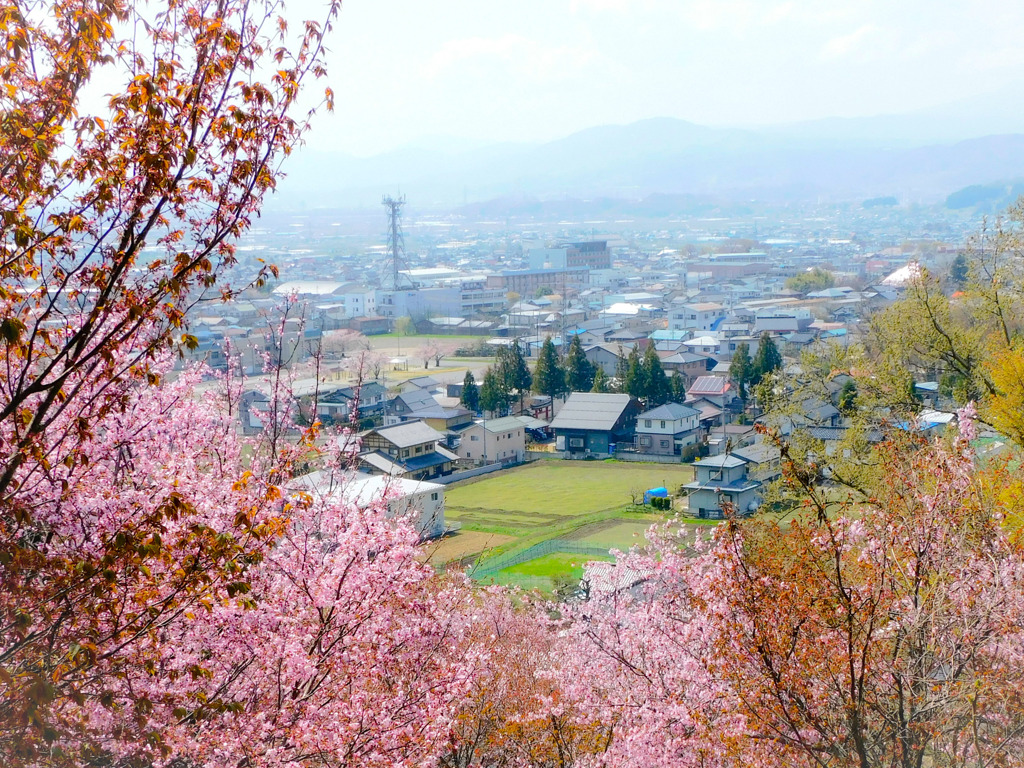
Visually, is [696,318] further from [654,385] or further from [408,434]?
[408,434]

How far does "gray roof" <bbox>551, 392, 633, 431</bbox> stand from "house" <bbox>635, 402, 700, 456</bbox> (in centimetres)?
59

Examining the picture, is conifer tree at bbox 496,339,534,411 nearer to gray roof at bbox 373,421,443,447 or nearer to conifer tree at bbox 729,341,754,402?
gray roof at bbox 373,421,443,447

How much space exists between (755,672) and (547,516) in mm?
11784

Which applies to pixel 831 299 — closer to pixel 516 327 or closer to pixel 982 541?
pixel 516 327

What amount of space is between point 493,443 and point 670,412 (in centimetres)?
366

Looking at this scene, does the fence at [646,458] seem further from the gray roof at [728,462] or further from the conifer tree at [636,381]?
the gray roof at [728,462]

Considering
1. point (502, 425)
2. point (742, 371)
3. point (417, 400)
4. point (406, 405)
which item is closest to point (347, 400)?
point (406, 405)

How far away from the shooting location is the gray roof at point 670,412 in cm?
1959

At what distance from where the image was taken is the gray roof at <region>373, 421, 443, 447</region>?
17.5 meters

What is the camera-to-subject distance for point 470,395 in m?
22.0

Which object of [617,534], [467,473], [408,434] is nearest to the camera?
[617,534]

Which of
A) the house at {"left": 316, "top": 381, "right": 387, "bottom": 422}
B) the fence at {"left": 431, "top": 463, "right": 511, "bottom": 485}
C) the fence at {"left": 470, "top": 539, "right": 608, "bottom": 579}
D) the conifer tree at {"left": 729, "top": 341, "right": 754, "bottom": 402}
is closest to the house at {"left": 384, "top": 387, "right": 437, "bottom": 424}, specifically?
the house at {"left": 316, "top": 381, "right": 387, "bottom": 422}

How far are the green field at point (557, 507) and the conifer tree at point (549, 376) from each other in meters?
4.01

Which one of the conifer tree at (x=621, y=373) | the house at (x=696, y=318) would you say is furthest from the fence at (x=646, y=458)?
the house at (x=696, y=318)
